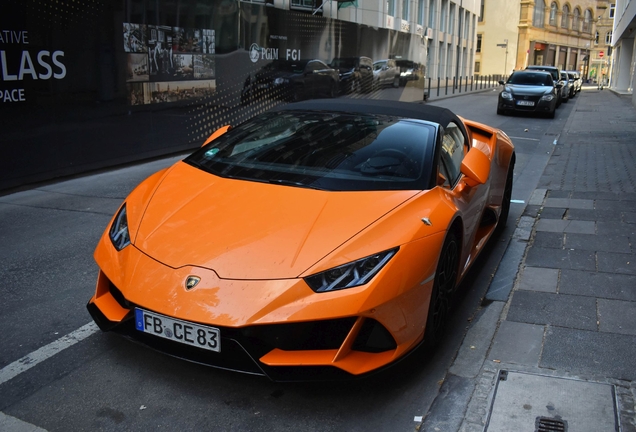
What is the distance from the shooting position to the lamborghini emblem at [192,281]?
9.21ft

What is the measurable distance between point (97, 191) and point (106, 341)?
15.4ft

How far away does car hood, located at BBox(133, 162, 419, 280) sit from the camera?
2895 mm

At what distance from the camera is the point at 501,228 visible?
19.8ft

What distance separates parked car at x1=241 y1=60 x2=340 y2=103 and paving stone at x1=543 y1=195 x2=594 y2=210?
24.0 ft

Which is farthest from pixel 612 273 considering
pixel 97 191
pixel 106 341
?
pixel 97 191

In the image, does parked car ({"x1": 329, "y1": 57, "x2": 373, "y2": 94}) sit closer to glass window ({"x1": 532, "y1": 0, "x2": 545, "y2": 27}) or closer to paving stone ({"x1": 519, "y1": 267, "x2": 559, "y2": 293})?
paving stone ({"x1": 519, "y1": 267, "x2": 559, "y2": 293})

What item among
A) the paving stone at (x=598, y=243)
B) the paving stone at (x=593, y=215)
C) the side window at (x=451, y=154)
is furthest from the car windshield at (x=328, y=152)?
the paving stone at (x=593, y=215)

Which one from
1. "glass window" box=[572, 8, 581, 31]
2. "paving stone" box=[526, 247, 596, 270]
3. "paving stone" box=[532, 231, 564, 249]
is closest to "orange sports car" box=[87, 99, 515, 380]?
"paving stone" box=[526, 247, 596, 270]

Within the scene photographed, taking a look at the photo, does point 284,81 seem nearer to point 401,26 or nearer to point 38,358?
point 38,358

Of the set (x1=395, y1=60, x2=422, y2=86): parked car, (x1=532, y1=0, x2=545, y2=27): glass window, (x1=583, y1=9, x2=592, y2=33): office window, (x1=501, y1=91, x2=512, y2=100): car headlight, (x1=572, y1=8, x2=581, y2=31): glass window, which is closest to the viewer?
(x1=501, y1=91, x2=512, y2=100): car headlight

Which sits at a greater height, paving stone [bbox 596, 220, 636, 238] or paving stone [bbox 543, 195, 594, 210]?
paving stone [bbox 543, 195, 594, 210]

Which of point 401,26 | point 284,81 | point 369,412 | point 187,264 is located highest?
point 401,26

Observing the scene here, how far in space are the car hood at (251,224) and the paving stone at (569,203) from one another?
4202 mm

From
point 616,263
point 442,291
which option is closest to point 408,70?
point 616,263
